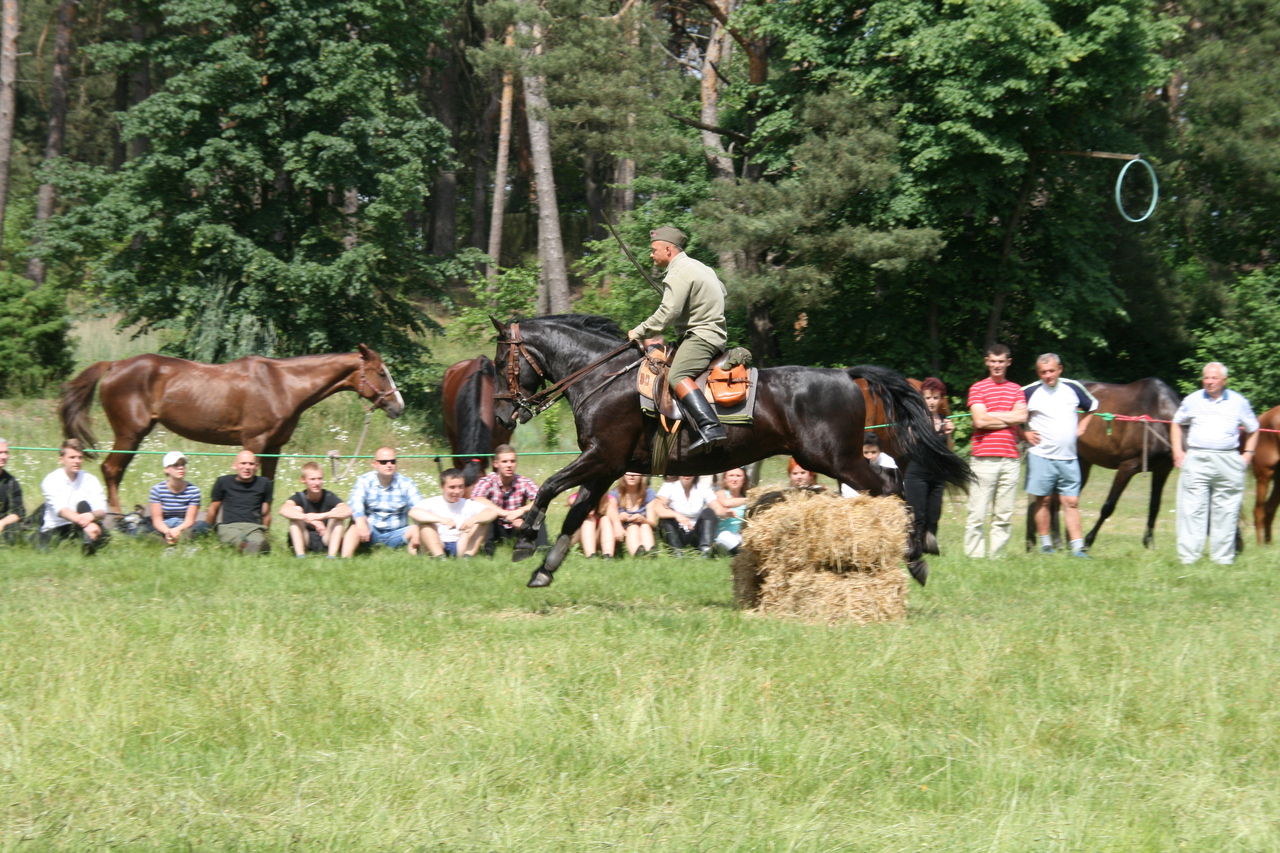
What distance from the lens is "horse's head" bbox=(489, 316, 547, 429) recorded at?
9.27m

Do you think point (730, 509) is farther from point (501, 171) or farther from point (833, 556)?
point (501, 171)

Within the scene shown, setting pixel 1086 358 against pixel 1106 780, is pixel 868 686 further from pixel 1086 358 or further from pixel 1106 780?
pixel 1086 358

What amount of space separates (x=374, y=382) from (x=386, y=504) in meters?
2.08

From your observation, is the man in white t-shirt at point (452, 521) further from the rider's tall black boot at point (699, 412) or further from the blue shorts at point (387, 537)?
the rider's tall black boot at point (699, 412)

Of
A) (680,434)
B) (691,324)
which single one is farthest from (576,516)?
(691,324)

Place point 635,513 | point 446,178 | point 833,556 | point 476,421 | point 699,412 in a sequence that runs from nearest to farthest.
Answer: point 833,556
point 699,412
point 635,513
point 476,421
point 446,178

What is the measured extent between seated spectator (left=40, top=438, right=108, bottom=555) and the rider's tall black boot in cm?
610

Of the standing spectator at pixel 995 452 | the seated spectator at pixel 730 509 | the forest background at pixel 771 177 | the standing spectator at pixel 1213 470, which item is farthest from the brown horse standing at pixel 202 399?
the forest background at pixel 771 177

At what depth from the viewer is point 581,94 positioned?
88.1 ft

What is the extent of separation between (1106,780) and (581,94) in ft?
78.9

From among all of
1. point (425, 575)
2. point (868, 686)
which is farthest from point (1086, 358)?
point (868, 686)

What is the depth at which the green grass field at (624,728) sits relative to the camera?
14.6 feet

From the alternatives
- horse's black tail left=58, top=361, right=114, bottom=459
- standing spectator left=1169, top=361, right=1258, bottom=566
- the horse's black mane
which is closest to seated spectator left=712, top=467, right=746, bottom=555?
the horse's black mane

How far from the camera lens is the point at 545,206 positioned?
90.2ft
